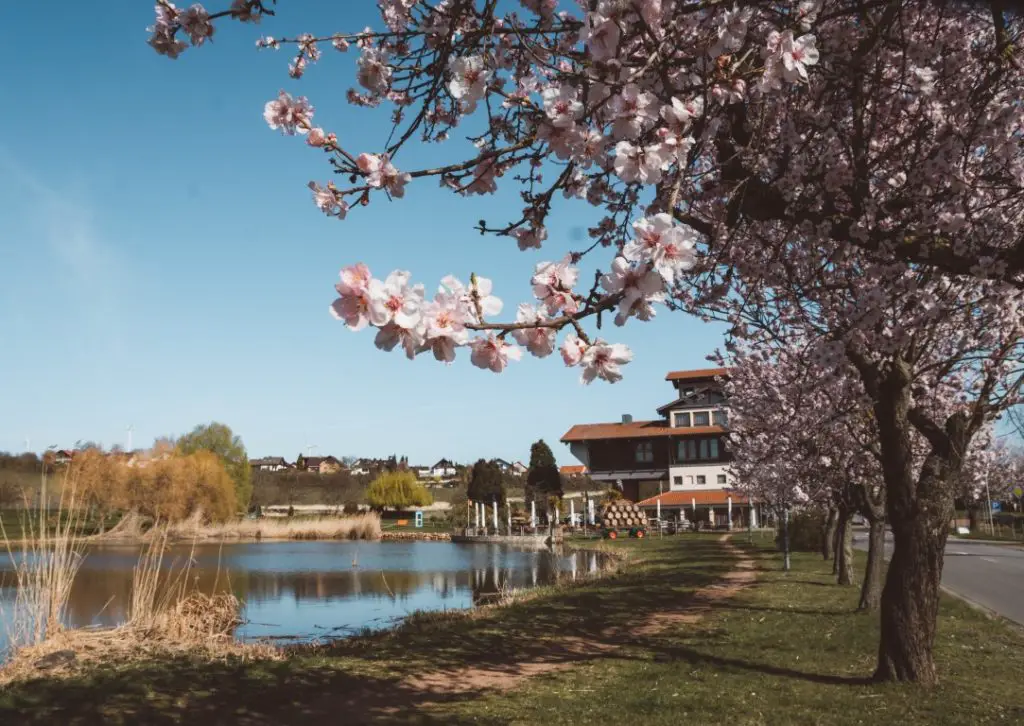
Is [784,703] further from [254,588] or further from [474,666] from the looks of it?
[254,588]

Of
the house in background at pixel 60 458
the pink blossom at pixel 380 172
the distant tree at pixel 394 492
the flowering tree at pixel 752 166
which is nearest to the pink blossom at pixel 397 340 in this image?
the flowering tree at pixel 752 166

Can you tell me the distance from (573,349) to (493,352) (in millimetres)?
269

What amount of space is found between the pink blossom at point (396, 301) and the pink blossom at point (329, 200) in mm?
1682

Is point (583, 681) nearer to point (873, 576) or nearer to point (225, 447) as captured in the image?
point (873, 576)

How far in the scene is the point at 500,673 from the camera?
8.45 meters

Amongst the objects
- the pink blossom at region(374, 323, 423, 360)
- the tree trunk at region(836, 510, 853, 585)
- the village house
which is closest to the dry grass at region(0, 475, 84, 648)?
the pink blossom at region(374, 323, 423, 360)

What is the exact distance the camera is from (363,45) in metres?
4.48

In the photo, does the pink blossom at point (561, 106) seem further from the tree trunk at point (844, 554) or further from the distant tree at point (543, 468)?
the distant tree at point (543, 468)

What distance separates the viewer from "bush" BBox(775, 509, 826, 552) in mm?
28609

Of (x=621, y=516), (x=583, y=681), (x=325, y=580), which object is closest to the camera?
(x=583, y=681)

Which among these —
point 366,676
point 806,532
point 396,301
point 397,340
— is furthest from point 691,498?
point 396,301

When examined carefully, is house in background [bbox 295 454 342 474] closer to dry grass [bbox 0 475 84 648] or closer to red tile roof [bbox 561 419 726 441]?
red tile roof [bbox 561 419 726 441]

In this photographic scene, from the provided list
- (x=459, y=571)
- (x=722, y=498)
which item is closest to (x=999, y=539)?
(x=722, y=498)

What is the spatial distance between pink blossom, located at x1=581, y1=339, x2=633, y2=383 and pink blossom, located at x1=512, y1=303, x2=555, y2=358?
0.61ft
